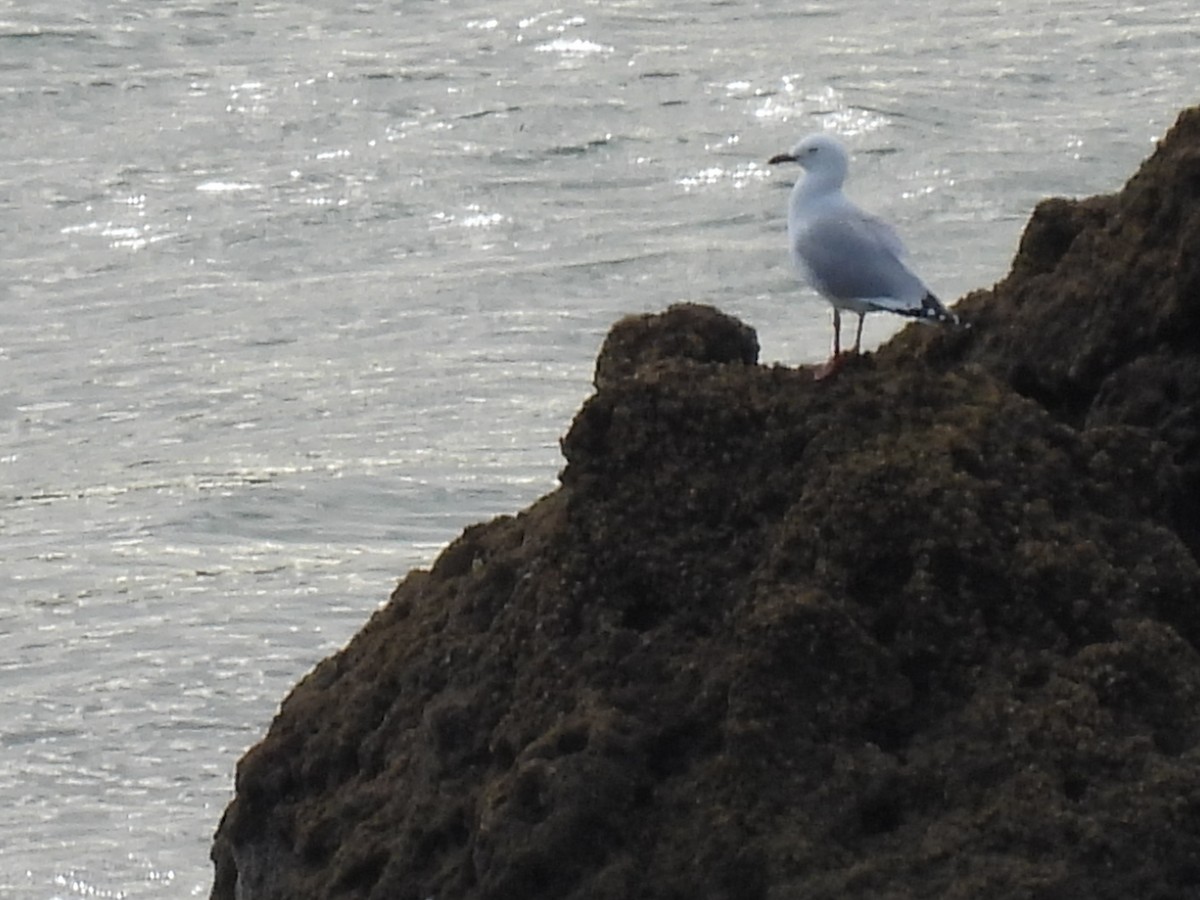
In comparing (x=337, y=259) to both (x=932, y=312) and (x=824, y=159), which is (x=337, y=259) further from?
(x=932, y=312)

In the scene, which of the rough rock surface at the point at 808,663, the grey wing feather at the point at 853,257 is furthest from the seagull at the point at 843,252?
the rough rock surface at the point at 808,663

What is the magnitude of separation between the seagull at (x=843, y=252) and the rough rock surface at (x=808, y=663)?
70 centimetres

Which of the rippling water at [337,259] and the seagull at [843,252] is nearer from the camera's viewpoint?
the seagull at [843,252]

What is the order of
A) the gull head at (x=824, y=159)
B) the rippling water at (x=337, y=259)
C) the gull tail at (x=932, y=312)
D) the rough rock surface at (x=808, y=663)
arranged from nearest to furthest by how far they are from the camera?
1. the rough rock surface at (x=808, y=663)
2. the gull tail at (x=932, y=312)
3. the gull head at (x=824, y=159)
4. the rippling water at (x=337, y=259)

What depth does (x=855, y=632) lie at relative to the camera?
4.29m

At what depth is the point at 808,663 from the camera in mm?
4250

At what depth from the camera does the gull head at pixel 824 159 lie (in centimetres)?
650

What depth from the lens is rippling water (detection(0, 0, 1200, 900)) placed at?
9031 millimetres

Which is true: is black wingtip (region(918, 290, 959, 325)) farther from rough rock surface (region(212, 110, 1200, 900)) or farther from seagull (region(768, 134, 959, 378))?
rough rock surface (region(212, 110, 1200, 900))

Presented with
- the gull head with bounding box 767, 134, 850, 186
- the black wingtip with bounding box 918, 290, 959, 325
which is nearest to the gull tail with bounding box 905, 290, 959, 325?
the black wingtip with bounding box 918, 290, 959, 325

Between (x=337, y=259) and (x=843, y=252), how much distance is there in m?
7.75

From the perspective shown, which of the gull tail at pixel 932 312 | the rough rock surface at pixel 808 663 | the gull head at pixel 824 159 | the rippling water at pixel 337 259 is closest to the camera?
the rough rock surface at pixel 808 663

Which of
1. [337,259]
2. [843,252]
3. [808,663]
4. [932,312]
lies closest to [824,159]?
Answer: [843,252]

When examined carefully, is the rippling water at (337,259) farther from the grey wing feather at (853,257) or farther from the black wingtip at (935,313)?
the black wingtip at (935,313)
